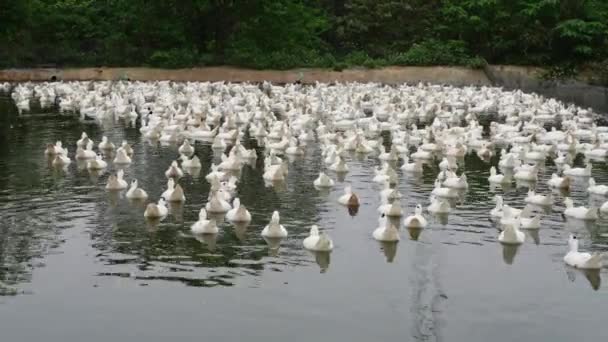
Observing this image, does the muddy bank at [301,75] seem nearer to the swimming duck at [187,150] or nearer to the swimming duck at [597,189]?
the swimming duck at [187,150]

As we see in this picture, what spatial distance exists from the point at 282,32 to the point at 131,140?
28963 millimetres

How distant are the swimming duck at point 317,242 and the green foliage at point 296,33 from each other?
118ft

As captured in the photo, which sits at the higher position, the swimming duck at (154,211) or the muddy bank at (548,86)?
the muddy bank at (548,86)

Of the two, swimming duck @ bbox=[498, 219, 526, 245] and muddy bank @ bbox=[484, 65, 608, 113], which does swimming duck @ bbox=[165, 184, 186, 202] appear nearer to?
swimming duck @ bbox=[498, 219, 526, 245]

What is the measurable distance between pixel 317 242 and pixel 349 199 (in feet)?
10.7

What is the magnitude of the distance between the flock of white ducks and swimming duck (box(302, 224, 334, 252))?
0.02m

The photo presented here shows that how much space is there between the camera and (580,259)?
13.7 m

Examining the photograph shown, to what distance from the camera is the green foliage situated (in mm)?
50938

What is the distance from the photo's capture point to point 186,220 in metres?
16.2

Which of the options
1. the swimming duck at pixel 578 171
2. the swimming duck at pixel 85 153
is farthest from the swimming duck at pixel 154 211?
the swimming duck at pixel 578 171

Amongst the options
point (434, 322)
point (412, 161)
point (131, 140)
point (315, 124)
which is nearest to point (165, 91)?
point (315, 124)

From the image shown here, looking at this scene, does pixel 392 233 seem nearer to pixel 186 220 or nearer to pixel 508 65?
pixel 186 220

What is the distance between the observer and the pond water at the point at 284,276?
1160cm

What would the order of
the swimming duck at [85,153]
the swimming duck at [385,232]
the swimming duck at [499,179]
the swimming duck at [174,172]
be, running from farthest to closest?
the swimming duck at [85,153], the swimming duck at [174,172], the swimming duck at [499,179], the swimming duck at [385,232]
